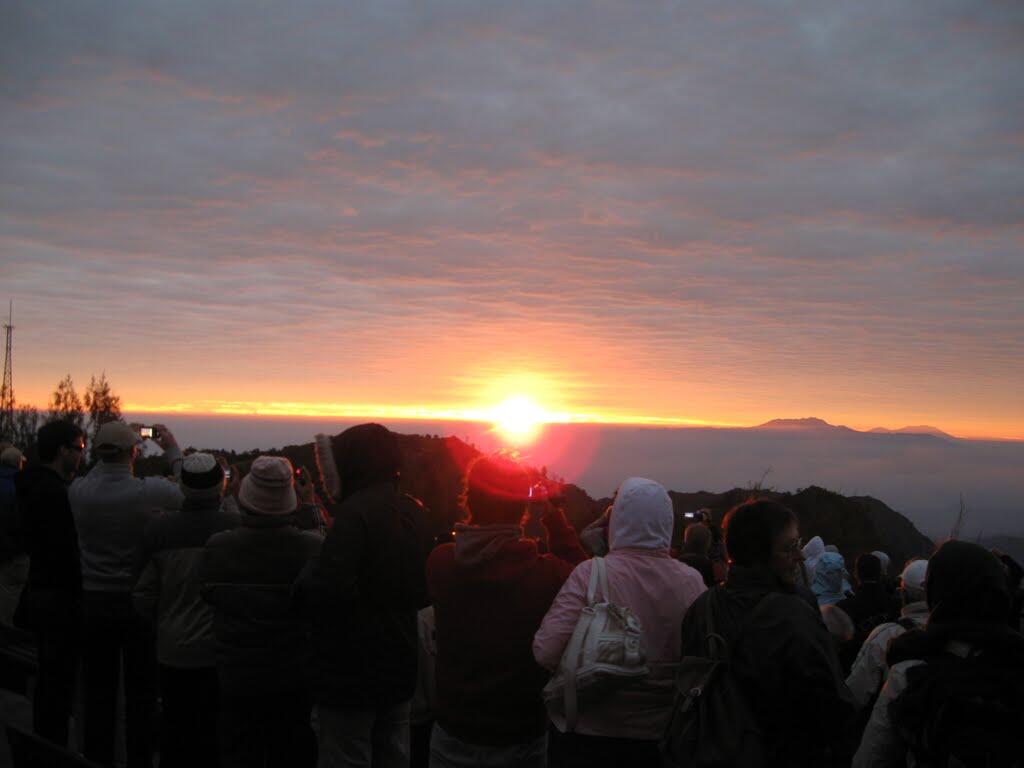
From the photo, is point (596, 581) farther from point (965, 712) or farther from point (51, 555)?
point (51, 555)

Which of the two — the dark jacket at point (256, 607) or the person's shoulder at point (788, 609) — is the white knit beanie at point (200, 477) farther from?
the person's shoulder at point (788, 609)

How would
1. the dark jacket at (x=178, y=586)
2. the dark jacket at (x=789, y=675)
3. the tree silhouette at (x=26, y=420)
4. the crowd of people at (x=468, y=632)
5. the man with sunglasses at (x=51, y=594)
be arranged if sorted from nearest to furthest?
the dark jacket at (x=789, y=675) → the crowd of people at (x=468, y=632) → the dark jacket at (x=178, y=586) → the man with sunglasses at (x=51, y=594) → the tree silhouette at (x=26, y=420)

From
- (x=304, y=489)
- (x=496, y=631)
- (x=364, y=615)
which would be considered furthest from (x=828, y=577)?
(x=364, y=615)

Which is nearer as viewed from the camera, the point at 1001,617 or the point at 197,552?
the point at 1001,617

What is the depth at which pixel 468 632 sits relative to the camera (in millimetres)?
A: 4289

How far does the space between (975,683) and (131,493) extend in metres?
4.82

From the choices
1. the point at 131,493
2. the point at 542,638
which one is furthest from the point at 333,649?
the point at 131,493

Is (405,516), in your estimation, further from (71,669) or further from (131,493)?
(71,669)

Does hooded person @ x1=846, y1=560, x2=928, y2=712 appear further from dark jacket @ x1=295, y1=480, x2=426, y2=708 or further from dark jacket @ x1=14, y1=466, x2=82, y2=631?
dark jacket @ x1=14, y1=466, x2=82, y2=631

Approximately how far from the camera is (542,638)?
12.8ft

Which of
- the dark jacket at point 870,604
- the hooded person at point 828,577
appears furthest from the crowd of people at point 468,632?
the hooded person at point 828,577

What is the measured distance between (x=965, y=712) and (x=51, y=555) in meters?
5.72

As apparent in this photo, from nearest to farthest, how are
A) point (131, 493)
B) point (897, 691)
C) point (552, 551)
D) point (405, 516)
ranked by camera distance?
point (897, 691) → point (405, 516) → point (552, 551) → point (131, 493)

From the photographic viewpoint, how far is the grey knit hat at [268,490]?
4.76 metres
